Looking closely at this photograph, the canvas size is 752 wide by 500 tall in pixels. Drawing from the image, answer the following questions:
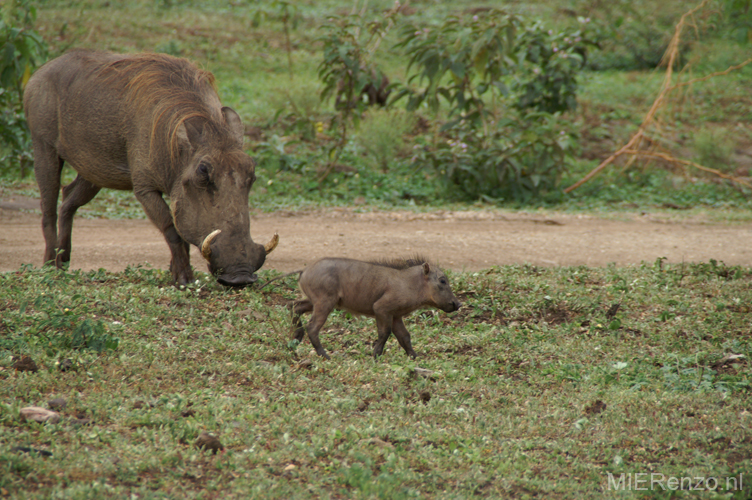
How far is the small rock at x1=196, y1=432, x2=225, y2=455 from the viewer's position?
10.2 feet

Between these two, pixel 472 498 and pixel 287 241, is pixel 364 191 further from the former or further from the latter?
pixel 472 498

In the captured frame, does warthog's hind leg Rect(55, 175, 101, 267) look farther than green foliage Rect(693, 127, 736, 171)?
No

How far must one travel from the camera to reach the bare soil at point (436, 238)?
291 inches

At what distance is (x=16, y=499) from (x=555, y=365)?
3.21 m

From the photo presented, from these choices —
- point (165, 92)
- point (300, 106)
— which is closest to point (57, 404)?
point (165, 92)

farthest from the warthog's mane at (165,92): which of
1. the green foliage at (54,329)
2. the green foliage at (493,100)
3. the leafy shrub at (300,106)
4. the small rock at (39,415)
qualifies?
the leafy shrub at (300,106)

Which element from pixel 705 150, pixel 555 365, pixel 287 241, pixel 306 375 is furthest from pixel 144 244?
pixel 705 150

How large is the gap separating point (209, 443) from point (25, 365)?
138 centimetres

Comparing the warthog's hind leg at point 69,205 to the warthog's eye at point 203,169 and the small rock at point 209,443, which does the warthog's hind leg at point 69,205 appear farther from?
the small rock at point 209,443

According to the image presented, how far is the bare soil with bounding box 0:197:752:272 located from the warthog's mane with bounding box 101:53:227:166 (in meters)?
1.65

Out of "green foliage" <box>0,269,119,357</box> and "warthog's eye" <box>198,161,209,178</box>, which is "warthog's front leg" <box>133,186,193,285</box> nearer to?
"warthog's eye" <box>198,161,209,178</box>

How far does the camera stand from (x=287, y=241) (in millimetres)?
8117

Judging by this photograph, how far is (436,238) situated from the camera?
8.49 meters

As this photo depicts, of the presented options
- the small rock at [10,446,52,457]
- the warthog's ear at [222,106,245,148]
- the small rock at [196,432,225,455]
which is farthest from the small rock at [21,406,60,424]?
the warthog's ear at [222,106,245,148]
